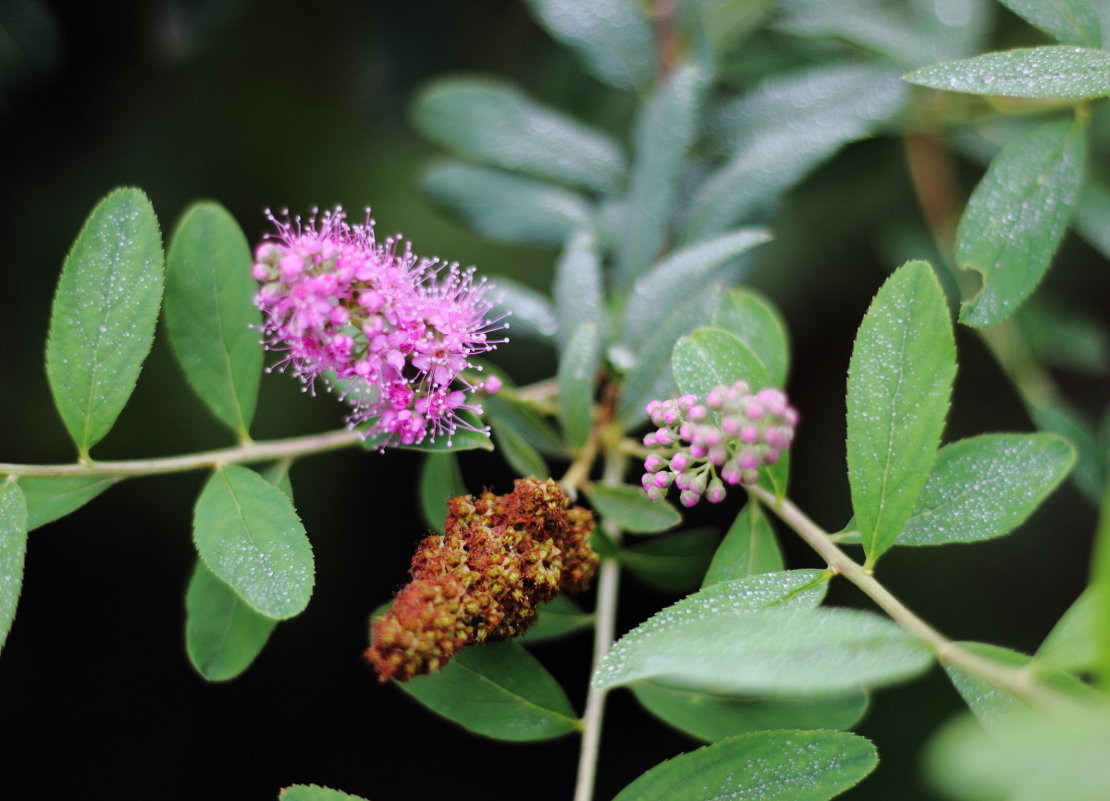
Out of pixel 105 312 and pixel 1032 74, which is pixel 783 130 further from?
pixel 105 312

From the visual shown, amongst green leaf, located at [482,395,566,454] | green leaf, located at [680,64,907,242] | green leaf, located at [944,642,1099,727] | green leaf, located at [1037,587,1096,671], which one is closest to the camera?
green leaf, located at [1037,587,1096,671]

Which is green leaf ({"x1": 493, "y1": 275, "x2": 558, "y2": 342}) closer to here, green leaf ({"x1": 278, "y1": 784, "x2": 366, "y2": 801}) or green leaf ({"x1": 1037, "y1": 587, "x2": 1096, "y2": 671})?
green leaf ({"x1": 278, "y1": 784, "x2": 366, "y2": 801})

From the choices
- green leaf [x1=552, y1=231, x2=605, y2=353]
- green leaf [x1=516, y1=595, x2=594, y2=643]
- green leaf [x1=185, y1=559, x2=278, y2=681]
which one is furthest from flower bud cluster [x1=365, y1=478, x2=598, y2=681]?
green leaf [x1=552, y1=231, x2=605, y2=353]

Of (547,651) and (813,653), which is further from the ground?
(813,653)

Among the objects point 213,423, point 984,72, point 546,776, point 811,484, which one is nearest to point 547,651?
point 546,776

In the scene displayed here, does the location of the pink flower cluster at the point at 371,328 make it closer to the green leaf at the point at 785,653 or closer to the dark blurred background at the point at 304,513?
the green leaf at the point at 785,653

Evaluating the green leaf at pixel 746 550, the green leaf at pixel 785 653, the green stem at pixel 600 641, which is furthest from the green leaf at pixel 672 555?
the green leaf at pixel 785 653

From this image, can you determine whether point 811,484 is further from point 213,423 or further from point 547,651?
point 213,423
